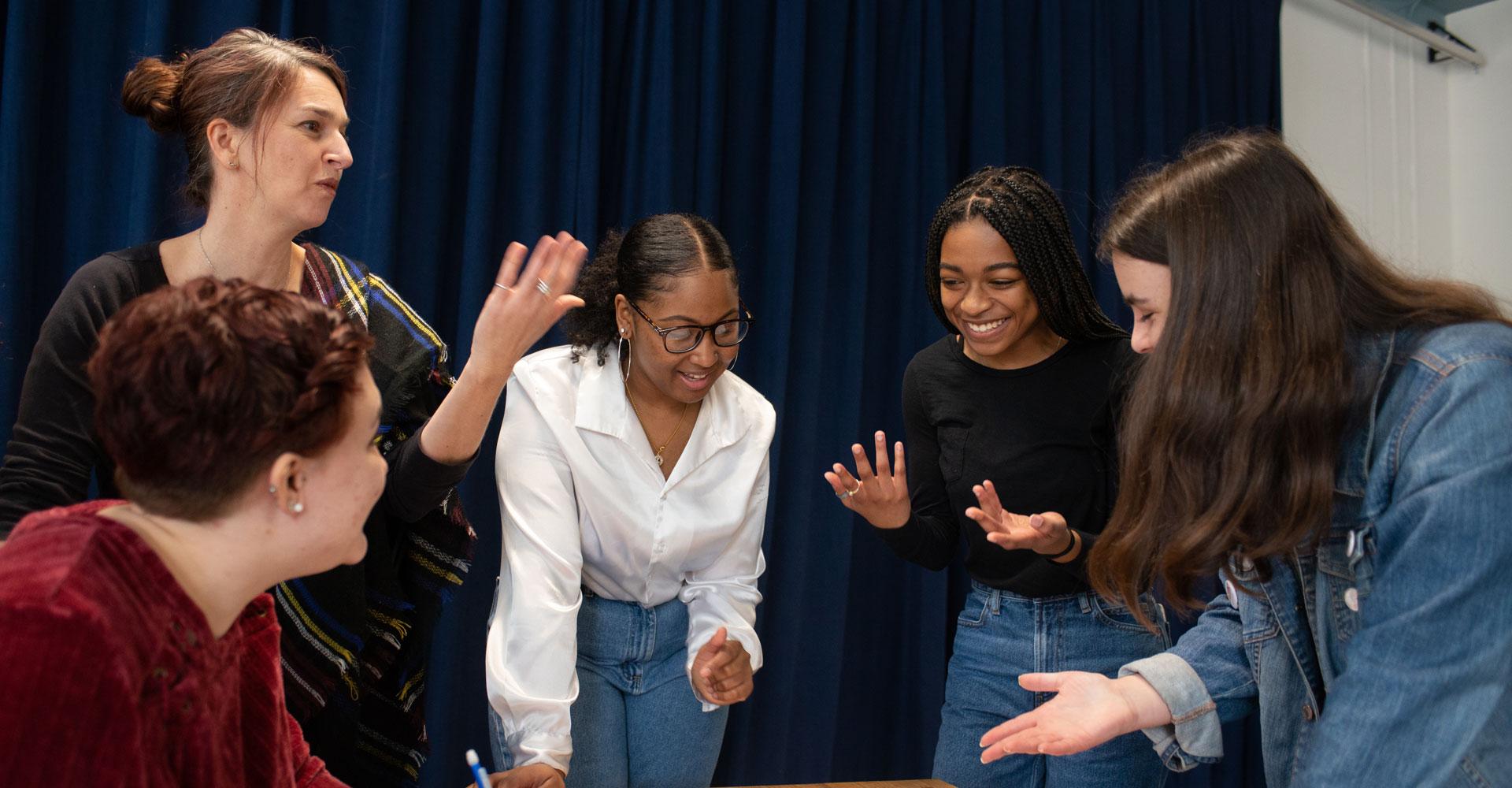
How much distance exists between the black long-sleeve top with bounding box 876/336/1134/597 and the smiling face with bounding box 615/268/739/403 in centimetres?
45

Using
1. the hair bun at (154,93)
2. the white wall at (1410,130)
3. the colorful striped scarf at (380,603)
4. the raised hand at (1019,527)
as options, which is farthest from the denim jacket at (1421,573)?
the white wall at (1410,130)

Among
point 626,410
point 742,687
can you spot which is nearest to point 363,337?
point 626,410

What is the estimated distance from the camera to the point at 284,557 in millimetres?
1136

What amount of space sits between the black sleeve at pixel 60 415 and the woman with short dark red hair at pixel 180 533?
55 centimetres

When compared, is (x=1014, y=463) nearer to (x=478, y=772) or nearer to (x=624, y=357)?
(x=624, y=357)

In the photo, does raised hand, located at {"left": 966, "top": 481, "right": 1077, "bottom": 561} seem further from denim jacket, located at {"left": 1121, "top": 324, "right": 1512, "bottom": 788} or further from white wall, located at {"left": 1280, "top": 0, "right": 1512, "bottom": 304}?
white wall, located at {"left": 1280, "top": 0, "right": 1512, "bottom": 304}

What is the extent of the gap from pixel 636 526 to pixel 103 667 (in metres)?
1.09

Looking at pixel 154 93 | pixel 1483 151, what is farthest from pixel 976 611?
pixel 1483 151

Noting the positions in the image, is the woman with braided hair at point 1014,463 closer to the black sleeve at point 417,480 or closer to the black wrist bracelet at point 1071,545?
the black wrist bracelet at point 1071,545

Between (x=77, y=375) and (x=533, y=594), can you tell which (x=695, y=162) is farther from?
(x=77, y=375)

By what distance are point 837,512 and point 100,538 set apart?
2.31 m

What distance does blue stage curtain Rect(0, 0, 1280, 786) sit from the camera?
88.4 inches

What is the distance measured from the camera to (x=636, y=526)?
6.46ft

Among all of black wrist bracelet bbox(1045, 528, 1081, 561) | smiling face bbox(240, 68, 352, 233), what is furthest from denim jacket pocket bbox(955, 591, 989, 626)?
smiling face bbox(240, 68, 352, 233)
